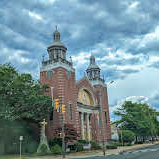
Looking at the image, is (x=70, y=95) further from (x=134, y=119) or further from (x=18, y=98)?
(x=134, y=119)

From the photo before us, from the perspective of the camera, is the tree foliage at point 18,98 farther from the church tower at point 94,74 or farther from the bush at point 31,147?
the church tower at point 94,74

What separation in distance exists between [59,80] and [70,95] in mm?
4195

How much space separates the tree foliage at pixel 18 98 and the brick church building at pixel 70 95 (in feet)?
22.2

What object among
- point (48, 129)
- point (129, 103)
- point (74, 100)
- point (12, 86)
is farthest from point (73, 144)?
point (129, 103)

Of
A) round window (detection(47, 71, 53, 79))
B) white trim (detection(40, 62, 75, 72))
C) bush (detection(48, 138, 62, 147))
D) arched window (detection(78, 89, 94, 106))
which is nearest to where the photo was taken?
bush (detection(48, 138, 62, 147))

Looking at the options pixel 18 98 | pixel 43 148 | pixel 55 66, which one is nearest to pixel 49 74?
pixel 55 66

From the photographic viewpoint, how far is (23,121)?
38781 millimetres

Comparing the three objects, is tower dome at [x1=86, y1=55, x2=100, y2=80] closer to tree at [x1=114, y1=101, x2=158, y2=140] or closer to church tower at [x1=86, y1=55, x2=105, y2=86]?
church tower at [x1=86, y1=55, x2=105, y2=86]

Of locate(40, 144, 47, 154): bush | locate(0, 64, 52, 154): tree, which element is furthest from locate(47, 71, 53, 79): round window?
locate(40, 144, 47, 154): bush

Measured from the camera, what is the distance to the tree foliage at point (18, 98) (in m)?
34.8

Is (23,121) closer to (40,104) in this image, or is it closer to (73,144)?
(40,104)

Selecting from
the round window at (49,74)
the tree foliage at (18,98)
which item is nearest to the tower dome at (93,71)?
the round window at (49,74)

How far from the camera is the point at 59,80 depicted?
46.8 metres

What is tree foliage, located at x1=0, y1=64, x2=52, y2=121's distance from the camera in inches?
1368
